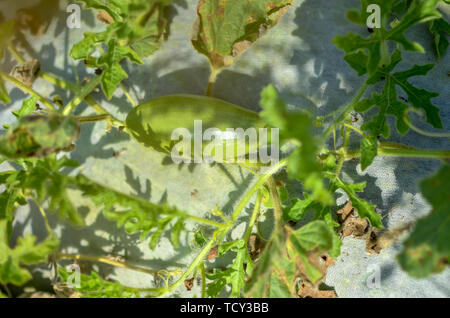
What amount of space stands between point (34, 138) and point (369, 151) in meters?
1.22

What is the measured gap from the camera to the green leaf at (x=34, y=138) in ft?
4.70

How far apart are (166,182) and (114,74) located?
595 mm

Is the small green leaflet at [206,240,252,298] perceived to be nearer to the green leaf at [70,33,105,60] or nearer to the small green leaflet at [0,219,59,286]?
the small green leaflet at [0,219,59,286]

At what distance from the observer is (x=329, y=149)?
1887 mm

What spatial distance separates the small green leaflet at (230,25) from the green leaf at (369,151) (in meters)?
0.68

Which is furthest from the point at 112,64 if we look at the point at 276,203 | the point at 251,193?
the point at 276,203

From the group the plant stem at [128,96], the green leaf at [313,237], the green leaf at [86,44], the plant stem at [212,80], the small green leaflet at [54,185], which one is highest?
the green leaf at [86,44]

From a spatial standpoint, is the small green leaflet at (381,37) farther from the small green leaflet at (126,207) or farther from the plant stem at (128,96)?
the plant stem at (128,96)

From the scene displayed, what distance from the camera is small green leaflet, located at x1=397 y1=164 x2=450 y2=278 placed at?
1.19 meters

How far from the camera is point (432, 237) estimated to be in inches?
47.7

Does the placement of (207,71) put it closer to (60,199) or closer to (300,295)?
(60,199)

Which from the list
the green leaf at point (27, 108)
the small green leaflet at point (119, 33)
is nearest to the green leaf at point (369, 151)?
the small green leaflet at point (119, 33)

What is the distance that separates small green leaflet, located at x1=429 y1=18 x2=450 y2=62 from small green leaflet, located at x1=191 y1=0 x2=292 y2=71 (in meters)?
0.61

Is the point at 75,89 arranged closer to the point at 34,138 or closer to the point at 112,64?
the point at 112,64
